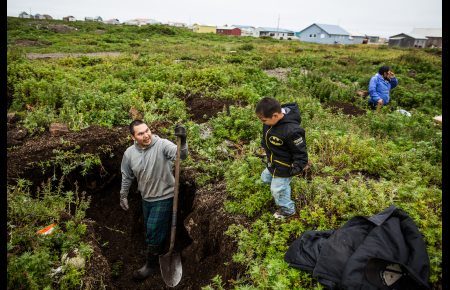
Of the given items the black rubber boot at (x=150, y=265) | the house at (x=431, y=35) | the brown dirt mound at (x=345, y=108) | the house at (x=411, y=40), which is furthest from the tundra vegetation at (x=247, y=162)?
the house at (x=431, y=35)

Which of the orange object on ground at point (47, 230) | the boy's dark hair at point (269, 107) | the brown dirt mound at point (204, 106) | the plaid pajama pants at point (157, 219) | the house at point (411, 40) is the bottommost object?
the plaid pajama pants at point (157, 219)

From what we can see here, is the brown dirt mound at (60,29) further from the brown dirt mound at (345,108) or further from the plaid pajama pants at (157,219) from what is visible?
the plaid pajama pants at (157,219)

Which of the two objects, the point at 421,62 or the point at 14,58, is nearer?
the point at 14,58

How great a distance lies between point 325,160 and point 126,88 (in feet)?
21.7

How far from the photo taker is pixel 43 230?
11.9 feet

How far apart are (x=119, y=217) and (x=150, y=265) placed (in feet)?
4.16

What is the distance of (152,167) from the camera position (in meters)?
A: 4.39

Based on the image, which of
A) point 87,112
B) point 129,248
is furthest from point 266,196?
point 87,112

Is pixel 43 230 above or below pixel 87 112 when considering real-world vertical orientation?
below

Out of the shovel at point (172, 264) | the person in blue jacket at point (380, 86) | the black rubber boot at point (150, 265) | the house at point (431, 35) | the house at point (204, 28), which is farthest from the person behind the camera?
the house at point (204, 28)

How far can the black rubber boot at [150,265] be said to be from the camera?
458 cm

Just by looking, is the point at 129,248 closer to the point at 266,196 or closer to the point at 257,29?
the point at 266,196

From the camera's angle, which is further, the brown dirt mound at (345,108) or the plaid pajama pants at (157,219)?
the brown dirt mound at (345,108)

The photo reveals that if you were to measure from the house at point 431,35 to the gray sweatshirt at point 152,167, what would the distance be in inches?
2639
